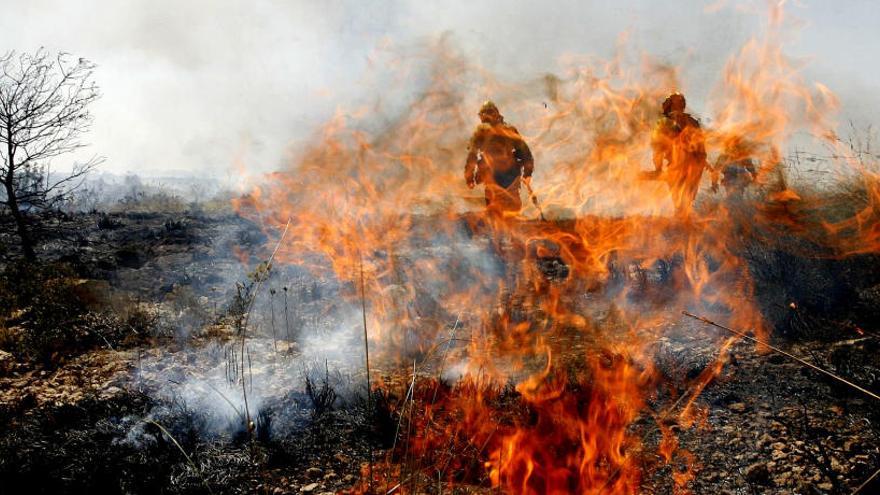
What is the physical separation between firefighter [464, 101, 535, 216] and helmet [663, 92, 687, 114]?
280 centimetres

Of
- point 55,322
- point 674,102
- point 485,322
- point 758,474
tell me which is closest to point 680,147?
point 674,102

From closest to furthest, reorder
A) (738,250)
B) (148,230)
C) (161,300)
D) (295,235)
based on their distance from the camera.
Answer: (738,250) < (161,300) < (295,235) < (148,230)

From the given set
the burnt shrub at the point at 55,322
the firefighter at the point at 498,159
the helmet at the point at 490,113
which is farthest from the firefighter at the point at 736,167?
the burnt shrub at the point at 55,322

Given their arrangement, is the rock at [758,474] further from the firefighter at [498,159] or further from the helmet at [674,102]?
the helmet at [674,102]

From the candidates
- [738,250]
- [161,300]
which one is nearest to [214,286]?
[161,300]

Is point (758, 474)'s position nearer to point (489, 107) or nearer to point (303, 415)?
point (303, 415)

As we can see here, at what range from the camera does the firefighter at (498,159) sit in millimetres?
9742

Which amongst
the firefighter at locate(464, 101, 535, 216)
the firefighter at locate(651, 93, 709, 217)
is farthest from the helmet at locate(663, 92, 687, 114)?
the firefighter at locate(464, 101, 535, 216)

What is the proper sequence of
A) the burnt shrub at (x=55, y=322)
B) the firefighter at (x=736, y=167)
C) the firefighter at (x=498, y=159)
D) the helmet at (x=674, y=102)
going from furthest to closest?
the firefighter at (x=498, y=159), the firefighter at (x=736, y=167), the helmet at (x=674, y=102), the burnt shrub at (x=55, y=322)

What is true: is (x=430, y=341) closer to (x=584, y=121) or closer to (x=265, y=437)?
(x=265, y=437)

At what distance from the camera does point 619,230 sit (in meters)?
9.12

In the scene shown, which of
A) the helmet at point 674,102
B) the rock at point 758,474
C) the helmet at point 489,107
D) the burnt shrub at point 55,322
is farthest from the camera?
the helmet at point 489,107

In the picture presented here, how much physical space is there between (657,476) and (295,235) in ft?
29.6

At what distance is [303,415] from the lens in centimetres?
424
